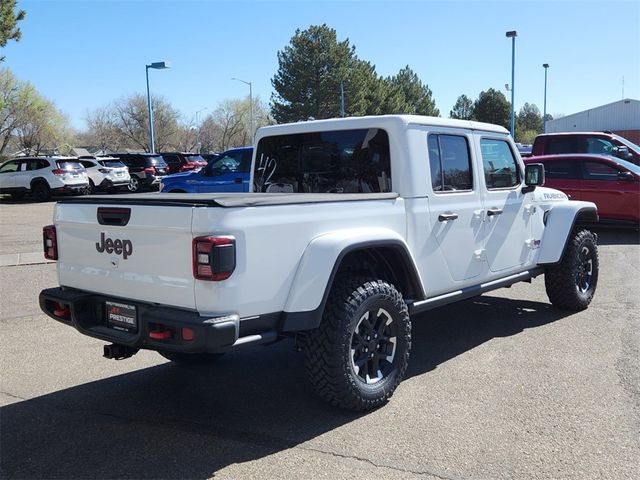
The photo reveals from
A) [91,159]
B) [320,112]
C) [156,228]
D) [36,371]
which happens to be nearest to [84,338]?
[36,371]

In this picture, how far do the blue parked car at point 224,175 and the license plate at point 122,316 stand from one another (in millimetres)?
9996

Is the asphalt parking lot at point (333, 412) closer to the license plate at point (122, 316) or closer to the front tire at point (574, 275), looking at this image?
the front tire at point (574, 275)

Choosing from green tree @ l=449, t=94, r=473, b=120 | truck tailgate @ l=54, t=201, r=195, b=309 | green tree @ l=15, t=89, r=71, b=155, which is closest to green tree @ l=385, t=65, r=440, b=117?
green tree @ l=449, t=94, r=473, b=120

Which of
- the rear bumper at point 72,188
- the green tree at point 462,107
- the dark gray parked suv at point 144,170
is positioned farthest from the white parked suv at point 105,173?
the green tree at point 462,107

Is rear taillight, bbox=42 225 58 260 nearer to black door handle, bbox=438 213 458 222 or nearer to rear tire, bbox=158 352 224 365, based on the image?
rear tire, bbox=158 352 224 365

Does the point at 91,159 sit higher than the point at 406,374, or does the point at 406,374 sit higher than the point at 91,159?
the point at 91,159

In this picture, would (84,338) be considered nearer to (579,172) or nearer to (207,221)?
(207,221)

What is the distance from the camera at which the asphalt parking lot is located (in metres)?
3.35

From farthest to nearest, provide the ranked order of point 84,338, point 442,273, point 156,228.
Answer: point 84,338 → point 442,273 → point 156,228

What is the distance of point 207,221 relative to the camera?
3244 mm

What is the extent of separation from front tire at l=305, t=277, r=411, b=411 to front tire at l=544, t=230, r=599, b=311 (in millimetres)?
2902

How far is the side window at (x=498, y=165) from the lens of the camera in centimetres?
544

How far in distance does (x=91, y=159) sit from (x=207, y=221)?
23.5 m

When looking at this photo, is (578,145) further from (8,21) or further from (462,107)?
(462,107)
